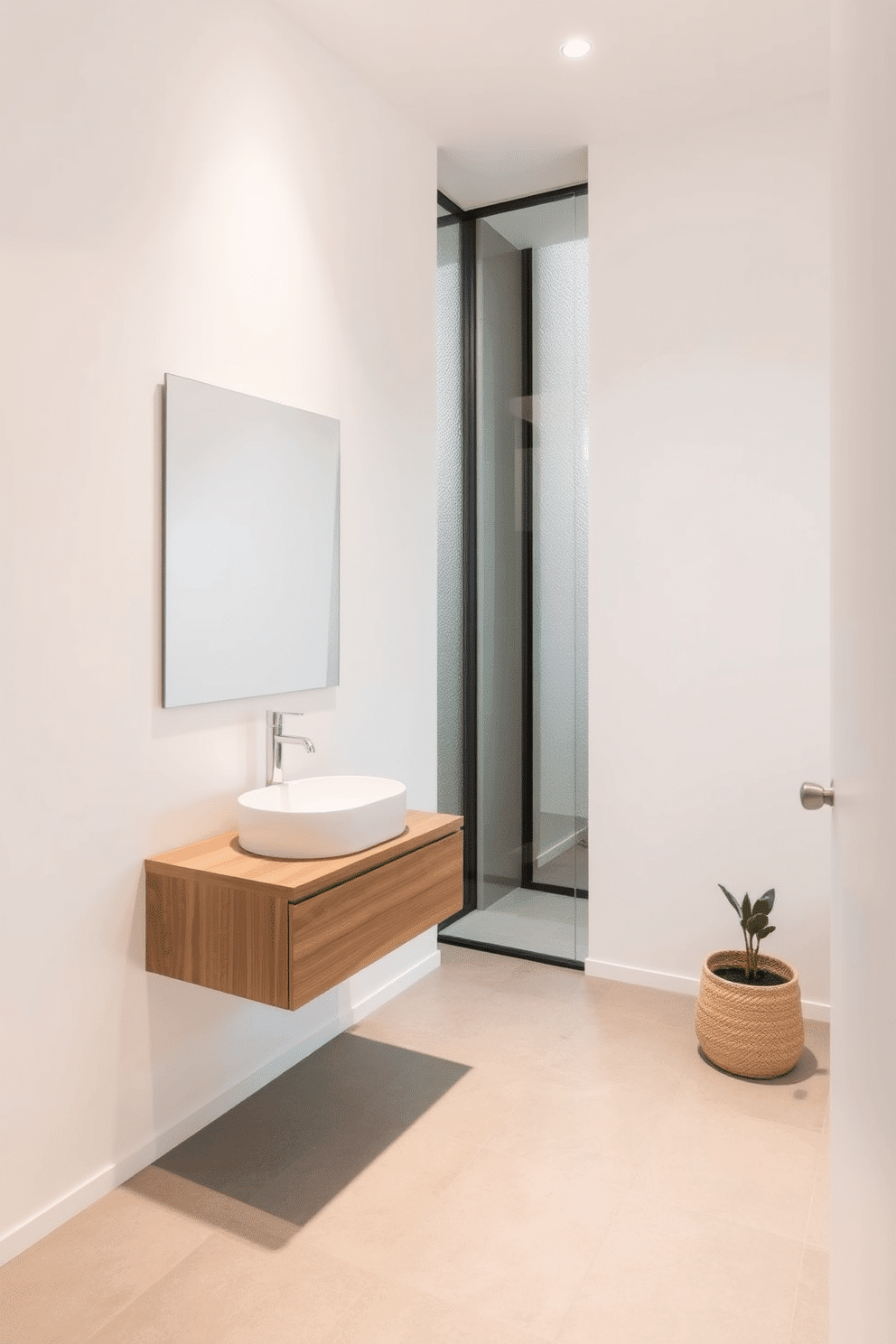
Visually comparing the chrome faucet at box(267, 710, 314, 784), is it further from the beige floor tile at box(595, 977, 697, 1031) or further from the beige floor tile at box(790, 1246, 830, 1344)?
the beige floor tile at box(790, 1246, 830, 1344)

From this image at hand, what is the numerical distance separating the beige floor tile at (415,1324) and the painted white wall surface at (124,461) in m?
0.65

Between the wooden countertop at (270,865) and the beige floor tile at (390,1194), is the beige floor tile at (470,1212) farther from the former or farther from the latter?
the wooden countertop at (270,865)

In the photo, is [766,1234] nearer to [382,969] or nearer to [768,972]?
[768,972]

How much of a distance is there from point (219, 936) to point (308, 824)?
0.95 feet

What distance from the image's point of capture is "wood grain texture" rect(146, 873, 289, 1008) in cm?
186

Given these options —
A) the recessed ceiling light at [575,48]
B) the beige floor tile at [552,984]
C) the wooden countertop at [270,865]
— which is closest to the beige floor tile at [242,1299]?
the wooden countertop at [270,865]

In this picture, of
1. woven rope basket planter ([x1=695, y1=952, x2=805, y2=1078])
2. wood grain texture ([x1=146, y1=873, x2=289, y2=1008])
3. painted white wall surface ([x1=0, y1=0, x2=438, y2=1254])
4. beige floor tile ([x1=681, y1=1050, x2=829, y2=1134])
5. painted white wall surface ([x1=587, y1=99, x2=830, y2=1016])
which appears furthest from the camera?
painted white wall surface ([x1=587, y1=99, x2=830, y2=1016])

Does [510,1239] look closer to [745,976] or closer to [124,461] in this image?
[745,976]

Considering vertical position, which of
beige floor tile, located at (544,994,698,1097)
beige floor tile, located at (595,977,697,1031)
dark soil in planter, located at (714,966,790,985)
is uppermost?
dark soil in planter, located at (714,966,790,985)

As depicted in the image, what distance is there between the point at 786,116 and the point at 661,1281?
2.96m

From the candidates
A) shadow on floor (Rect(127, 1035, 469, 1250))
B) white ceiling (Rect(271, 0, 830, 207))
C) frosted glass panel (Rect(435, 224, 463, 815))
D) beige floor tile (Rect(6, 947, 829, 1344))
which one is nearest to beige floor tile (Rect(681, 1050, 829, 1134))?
beige floor tile (Rect(6, 947, 829, 1344))

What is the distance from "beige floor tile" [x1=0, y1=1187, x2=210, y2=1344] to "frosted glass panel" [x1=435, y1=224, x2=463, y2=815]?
66.7 inches

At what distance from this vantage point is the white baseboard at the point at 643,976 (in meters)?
2.97

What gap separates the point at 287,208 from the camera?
7.79 feet
